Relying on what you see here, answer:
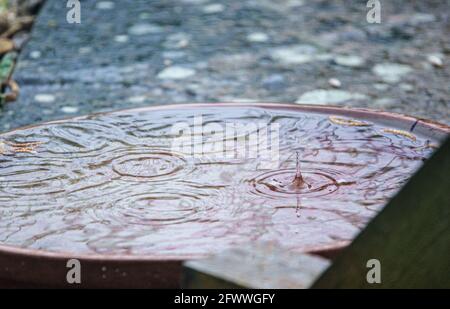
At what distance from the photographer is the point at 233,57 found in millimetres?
4172

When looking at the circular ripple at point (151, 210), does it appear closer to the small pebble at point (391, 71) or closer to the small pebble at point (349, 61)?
the small pebble at point (391, 71)

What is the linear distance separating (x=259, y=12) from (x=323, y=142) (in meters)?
3.39

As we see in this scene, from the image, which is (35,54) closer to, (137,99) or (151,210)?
(137,99)

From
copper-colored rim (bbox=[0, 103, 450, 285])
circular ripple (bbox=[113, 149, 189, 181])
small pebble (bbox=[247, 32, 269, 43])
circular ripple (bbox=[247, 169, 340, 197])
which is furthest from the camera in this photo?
small pebble (bbox=[247, 32, 269, 43])

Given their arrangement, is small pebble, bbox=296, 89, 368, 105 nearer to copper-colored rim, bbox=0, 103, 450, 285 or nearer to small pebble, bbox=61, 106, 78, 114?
small pebble, bbox=61, 106, 78, 114

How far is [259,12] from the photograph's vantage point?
475cm

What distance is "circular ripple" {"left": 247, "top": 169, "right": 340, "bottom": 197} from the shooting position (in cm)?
124

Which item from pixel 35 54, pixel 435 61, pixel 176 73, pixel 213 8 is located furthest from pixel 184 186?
pixel 213 8

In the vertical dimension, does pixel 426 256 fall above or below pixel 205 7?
above

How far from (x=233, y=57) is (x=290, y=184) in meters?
2.95

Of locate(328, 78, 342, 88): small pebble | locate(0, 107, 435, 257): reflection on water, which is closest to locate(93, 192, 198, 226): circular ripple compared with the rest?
locate(0, 107, 435, 257): reflection on water

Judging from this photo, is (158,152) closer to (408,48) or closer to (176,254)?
(176,254)
